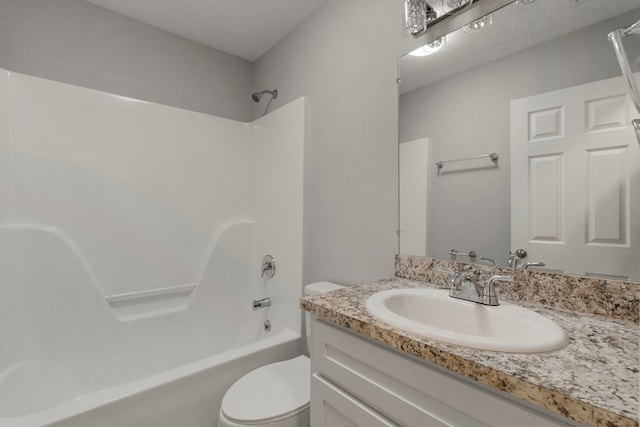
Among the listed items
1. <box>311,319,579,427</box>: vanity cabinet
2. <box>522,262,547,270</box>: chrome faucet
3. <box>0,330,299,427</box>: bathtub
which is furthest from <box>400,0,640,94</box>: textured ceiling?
<box>0,330,299,427</box>: bathtub

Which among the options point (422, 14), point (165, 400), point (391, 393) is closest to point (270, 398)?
point (165, 400)

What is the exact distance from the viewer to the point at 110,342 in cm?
171

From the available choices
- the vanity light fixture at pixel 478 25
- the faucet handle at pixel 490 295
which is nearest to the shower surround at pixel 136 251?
the vanity light fixture at pixel 478 25

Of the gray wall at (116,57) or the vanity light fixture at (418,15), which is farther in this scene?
the gray wall at (116,57)

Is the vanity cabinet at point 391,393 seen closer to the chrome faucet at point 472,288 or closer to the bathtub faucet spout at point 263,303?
the chrome faucet at point 472,288

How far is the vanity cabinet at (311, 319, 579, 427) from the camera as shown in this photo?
0.54 metres

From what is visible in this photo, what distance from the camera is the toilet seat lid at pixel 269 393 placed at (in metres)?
1.10

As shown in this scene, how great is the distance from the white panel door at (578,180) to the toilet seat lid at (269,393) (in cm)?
104

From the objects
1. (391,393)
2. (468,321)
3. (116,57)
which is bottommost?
(391,393)

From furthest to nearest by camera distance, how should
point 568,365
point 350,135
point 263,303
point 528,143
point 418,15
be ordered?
point 263,303, point 350,135, point 418,15, point 528,143, point 568,365

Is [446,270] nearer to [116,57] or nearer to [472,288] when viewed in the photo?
[472,288]

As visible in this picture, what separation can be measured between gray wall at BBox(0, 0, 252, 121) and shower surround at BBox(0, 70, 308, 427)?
16 cm

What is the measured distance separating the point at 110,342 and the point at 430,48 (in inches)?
90.7

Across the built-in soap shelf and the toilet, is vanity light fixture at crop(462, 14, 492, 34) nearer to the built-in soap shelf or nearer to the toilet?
the toilet
